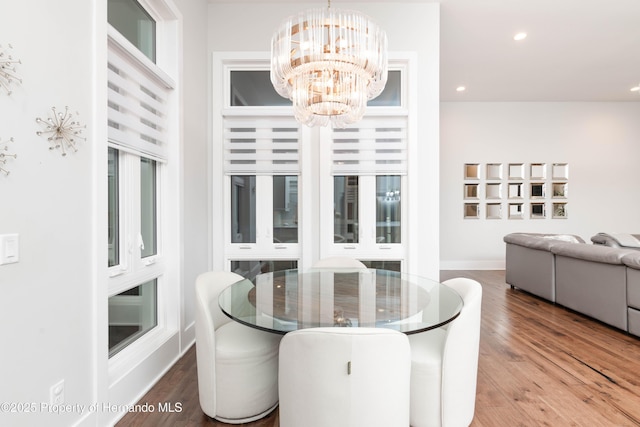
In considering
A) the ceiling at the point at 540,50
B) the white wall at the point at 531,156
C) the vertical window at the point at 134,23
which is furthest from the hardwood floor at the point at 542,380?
the ceiling at the point at 540,50

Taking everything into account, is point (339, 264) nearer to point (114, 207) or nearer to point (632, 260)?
point (114, 207)

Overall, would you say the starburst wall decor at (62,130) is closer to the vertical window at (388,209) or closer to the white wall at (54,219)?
the white wall at (54,219)

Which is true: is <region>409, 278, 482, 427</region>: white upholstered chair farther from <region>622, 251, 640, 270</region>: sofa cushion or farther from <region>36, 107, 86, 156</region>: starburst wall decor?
<region>622, 251, 640, 270</region>: sofa cushion

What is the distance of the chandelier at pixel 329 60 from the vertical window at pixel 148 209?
119 centimetres

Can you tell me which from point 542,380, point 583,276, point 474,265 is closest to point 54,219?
point 542,380

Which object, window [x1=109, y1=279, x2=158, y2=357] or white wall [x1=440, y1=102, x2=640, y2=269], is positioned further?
white wall [x1=440, y1=102, x2=640, y2=269]

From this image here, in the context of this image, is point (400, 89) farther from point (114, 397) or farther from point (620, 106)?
point (620, 106)

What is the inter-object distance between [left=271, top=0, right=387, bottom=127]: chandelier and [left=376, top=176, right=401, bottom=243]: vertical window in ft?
4.80

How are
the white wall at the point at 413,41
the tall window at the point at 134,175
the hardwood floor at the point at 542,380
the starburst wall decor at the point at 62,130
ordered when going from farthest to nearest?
the white wall at the point at 413,41
the tall window at the point at 134,175
the hardwood floor at the point at 542,380
the starburst wall decor at the point at 62,130

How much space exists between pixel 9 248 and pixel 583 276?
4.77m

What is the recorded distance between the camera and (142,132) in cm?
215

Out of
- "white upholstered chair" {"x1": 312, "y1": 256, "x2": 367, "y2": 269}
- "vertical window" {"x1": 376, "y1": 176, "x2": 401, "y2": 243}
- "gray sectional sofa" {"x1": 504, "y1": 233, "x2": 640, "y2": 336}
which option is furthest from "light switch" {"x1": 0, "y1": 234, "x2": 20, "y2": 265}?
"gray sectional sofa" {"x1": 504, "y1": 233, "x2": 640, "y2": 336}

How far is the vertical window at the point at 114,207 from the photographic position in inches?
76.8

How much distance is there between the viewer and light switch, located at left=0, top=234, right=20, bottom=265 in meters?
1.16
